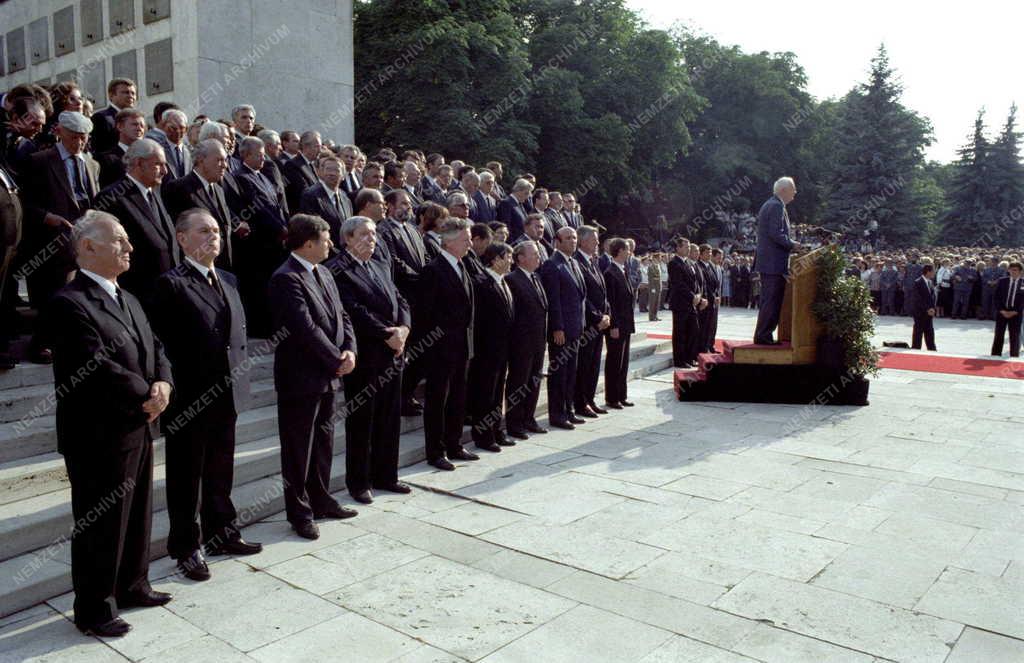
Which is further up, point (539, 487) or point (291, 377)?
point (291, 377)

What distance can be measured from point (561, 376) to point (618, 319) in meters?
1.13

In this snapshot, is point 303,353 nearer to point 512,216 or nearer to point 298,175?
point 298,175

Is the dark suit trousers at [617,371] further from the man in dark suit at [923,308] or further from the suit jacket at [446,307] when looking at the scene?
the man in dark suit at [923,308]

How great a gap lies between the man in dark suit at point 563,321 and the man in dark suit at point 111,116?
175 inches

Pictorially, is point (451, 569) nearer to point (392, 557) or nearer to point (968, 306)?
point (392, 557)

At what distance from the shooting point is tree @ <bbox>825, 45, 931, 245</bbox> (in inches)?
1436

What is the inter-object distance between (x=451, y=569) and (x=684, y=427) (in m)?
4.53

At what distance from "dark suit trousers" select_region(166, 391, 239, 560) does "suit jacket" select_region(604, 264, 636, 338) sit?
5.35 metres

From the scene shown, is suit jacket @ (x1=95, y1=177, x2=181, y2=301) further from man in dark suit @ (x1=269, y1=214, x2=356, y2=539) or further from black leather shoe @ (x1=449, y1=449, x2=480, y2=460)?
black leather shoe @ (x1=449, y1=449, x2=480, y2=460)

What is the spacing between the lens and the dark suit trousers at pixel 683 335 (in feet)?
41.0

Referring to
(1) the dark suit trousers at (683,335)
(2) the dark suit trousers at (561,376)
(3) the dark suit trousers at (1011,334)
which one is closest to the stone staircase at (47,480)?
(2) the dark suit trousers at (561,376)

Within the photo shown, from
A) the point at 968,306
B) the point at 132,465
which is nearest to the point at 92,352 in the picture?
the point at 132,465

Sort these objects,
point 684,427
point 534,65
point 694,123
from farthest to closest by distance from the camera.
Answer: point 694,123 → point 534,65 → point 684,427

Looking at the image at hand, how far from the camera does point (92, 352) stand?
12.1 ft
